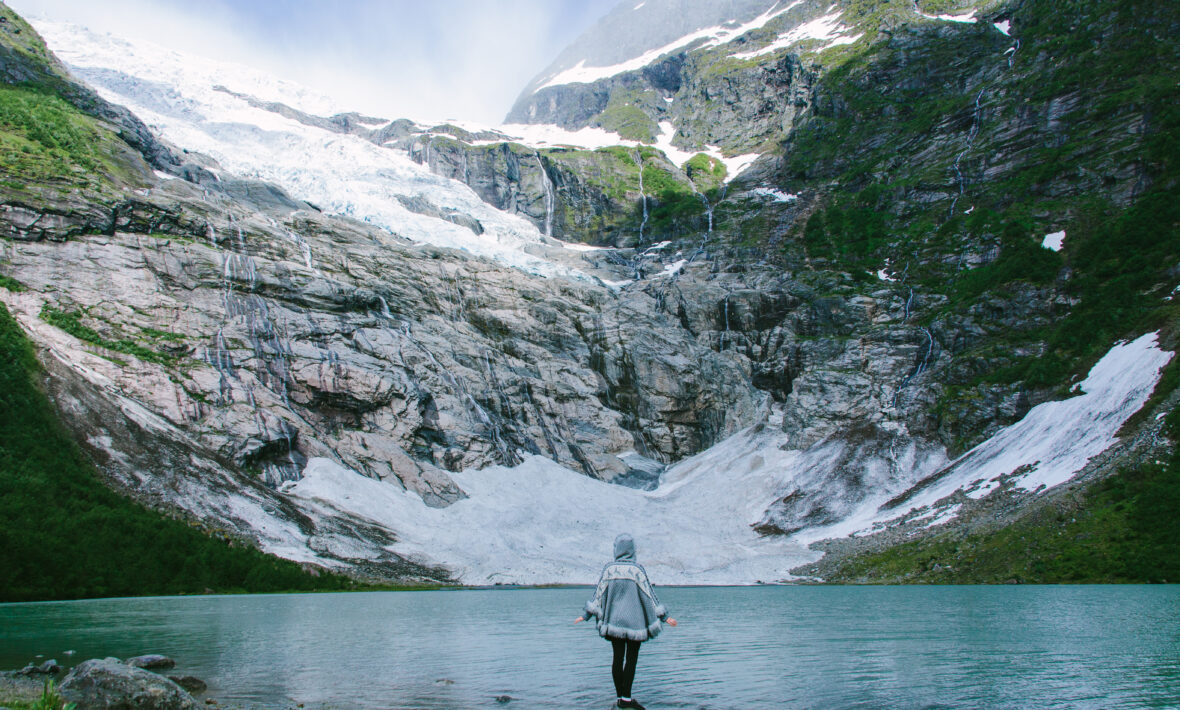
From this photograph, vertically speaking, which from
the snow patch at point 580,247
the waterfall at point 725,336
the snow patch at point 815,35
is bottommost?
the waterfall at point 725,336

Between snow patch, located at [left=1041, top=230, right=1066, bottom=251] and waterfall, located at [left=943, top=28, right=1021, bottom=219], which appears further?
waterfall, located at [left=943, top=28, right=1021, bottom=219]

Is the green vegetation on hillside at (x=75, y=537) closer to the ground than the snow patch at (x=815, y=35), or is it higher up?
closer to the ground

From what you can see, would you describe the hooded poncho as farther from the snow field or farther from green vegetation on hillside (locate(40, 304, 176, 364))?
green vegetation on hillside (locate(40, 304, 176, 364))

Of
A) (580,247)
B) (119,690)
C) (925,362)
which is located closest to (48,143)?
(580,247)

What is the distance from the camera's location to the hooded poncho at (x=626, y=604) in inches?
361

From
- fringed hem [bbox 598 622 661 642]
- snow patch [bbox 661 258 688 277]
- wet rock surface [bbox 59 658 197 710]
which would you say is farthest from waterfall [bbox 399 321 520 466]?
fringed hem [bbox 598 622 661 642]

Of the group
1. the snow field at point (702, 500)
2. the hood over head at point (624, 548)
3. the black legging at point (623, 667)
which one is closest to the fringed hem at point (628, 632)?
the black legging at point (623, 667)

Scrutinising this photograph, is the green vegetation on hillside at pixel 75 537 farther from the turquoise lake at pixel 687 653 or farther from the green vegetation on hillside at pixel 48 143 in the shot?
the green vegetation on hillside at pixel 48 143

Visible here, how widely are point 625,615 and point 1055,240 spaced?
9436cm

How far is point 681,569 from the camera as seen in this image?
5966 cm

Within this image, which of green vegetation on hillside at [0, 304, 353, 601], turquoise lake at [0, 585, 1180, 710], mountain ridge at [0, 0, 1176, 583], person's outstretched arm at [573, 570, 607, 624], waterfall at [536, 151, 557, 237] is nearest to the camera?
person's outstretched arm at [573, 570, 607, 624]

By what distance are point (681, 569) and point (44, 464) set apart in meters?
46.7

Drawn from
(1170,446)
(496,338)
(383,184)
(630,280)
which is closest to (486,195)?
(383,184)

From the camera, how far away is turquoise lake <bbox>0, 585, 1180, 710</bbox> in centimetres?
1048
